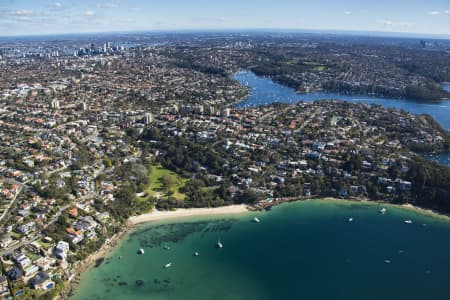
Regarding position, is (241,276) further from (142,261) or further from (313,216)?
(313,216)

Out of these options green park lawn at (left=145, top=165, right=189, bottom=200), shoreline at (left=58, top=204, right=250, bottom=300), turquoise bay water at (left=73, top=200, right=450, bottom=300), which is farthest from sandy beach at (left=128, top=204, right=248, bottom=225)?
green park lawn at (left=145, top=165, right=189, bottom=200)

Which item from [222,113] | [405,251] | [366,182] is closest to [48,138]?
[222,113]

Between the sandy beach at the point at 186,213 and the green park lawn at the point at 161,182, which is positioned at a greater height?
the green park lawn at the point at 161,182

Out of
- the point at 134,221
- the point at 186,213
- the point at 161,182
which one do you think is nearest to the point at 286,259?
the point at 186,213

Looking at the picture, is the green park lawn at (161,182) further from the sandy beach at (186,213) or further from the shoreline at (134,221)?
the shoreline at (134,221)

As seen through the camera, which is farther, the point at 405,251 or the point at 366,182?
the point at 366,182

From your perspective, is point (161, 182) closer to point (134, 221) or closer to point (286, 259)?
point (134, 221)

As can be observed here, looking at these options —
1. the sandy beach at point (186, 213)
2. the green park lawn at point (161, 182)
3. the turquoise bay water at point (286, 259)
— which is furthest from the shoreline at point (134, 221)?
the green park lawn at point (161, 182)
